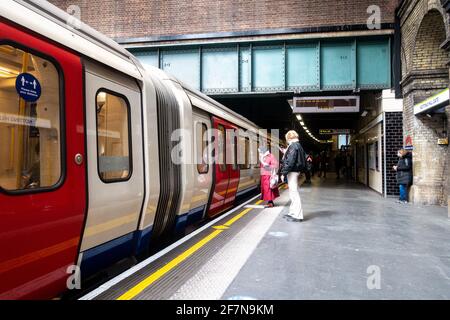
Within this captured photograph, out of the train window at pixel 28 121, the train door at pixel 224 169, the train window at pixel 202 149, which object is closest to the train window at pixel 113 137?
the train window at pixel 28 121

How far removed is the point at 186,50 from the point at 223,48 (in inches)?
61.6

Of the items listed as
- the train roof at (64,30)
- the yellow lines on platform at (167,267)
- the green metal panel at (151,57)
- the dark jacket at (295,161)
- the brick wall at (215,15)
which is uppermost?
the brick wall at (215,15)

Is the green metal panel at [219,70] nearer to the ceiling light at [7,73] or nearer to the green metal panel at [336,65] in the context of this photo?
the green metal panel at [336,65]

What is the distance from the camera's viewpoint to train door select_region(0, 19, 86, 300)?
2.18 meters

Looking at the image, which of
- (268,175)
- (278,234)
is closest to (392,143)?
(268,175)

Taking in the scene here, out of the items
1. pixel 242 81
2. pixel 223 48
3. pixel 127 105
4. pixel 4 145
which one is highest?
pixel 223 48

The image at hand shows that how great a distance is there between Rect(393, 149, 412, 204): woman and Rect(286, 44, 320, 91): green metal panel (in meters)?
3.97

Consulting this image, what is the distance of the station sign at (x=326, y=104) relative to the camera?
11.6 meters

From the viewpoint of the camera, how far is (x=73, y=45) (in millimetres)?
2824

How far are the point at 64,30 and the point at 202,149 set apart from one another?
3538 mm

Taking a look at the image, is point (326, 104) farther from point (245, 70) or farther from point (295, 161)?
point (295, 161)

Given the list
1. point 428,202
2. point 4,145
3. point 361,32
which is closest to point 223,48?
point 361,32

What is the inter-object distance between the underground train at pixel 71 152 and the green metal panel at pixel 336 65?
8.88 metres
